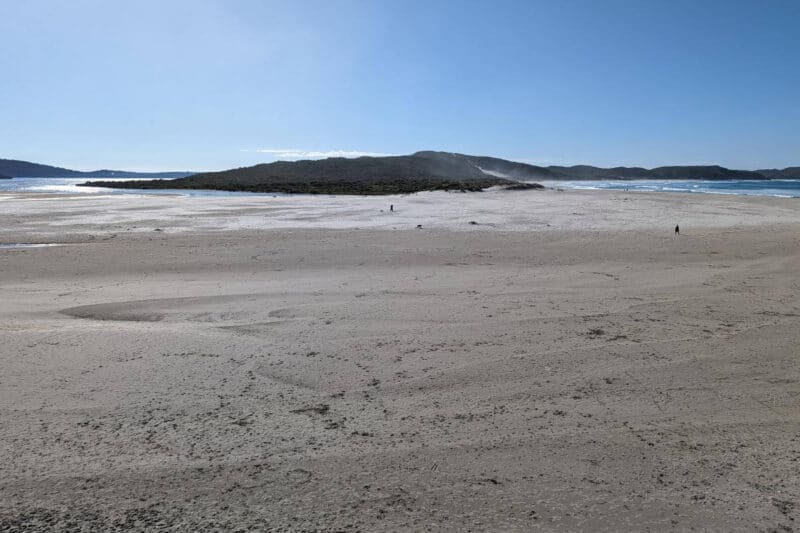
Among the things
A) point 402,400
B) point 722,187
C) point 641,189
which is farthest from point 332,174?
point 402,400

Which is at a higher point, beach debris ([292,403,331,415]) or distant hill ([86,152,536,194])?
distant hill ([86,152,536,194])

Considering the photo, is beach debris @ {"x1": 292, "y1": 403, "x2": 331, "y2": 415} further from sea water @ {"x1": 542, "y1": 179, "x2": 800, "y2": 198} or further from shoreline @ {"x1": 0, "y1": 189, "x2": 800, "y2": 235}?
sea water @ {"x1": 542, "y1": 179, "x2": 800, "y2": 198}

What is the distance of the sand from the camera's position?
7.78 ft

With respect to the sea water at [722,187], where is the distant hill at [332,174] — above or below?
above

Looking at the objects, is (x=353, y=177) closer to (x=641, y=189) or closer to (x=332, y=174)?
(x=332, y=174)

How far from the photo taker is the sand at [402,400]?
2.37 m

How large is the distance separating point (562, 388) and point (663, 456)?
0.88m

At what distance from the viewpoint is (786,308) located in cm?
557

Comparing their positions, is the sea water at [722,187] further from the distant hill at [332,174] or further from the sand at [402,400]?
the sand at [402,400]

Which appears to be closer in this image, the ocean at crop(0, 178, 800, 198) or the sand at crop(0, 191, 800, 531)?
the sand at crop(0, 191, 800, 531)

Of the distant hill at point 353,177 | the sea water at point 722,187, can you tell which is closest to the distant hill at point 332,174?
the distant hill at point 353,177

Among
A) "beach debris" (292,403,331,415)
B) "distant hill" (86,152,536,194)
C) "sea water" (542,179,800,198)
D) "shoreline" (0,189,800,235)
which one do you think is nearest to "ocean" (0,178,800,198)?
"sea water" (542,179,800,198)

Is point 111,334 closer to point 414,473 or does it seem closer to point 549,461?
point 414,473

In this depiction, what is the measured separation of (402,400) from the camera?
3.42 meters
